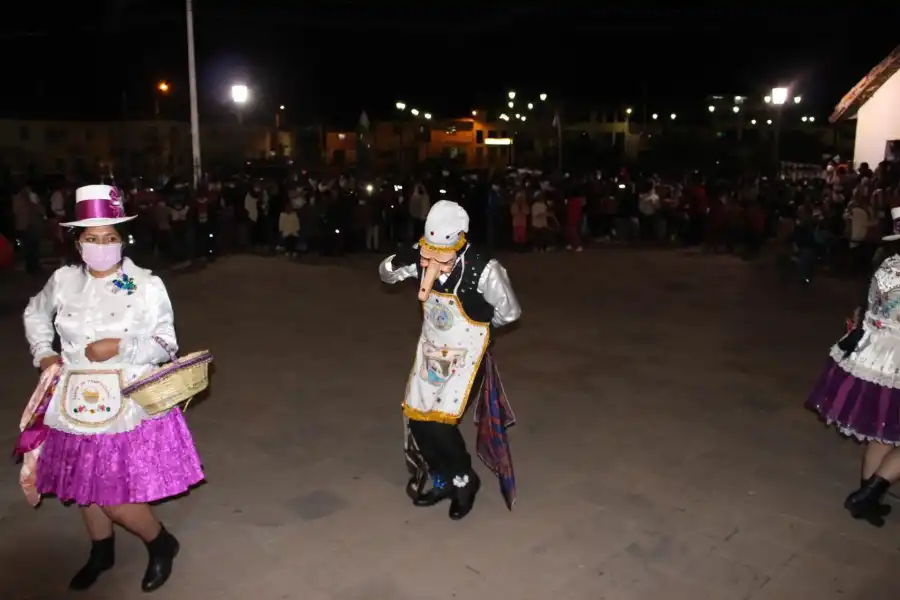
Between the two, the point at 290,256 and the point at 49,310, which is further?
the point at 290,256

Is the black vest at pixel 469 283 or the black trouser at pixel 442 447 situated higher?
the black vest at pixel 469 283

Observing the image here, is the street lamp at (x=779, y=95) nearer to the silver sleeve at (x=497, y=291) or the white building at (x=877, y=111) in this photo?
the white building at (x=877, y=111)

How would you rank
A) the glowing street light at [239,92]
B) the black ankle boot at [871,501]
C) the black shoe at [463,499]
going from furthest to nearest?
the glowing street light at [239,92], the black shoe at [463,499], the black ankle boot at [871,501]

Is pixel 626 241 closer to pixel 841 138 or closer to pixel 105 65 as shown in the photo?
pixel 841 138

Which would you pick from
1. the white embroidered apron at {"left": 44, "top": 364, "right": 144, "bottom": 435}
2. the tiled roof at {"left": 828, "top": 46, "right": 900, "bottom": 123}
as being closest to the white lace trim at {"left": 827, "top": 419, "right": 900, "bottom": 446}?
the white embroidered apron at {"left": 44, "top": 364, "right": 144, "bottom": 435}

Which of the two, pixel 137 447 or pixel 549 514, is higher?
pixel 137 447

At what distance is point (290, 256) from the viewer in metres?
14.9

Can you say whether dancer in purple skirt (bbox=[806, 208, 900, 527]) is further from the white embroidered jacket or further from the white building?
the white building

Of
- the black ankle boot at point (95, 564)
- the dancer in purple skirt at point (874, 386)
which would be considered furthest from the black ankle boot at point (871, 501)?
the black ankle boot at point (95, 564)

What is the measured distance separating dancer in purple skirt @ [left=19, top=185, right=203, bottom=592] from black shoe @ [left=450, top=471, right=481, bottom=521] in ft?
4.99

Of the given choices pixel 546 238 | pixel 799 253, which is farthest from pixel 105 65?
pixel 799 253

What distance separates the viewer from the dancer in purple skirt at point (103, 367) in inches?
137

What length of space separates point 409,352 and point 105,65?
42222 mm

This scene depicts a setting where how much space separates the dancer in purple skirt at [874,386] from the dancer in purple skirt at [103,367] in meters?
3.51
